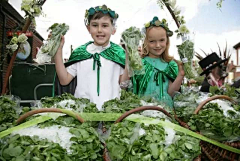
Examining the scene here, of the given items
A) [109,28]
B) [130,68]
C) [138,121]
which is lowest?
[138,121]

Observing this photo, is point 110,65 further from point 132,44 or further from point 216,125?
point 216,125

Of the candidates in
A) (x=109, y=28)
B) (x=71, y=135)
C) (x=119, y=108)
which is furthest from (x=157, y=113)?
(x=109, y=28)

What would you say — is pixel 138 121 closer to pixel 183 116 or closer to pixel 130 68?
pixel 183 116

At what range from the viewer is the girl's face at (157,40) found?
103 inches

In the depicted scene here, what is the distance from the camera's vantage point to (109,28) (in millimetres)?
2502

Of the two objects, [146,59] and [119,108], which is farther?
[146,59]

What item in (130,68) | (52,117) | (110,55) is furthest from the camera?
(110,55)

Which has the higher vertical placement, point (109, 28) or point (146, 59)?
point (109, 28)

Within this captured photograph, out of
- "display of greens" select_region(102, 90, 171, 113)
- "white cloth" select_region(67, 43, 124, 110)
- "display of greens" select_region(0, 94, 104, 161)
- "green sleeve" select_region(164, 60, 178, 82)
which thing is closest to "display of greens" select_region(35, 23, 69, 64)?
"white cloth" select_region(67, 43, 124, 110)

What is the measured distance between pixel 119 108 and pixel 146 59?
126 centimetres

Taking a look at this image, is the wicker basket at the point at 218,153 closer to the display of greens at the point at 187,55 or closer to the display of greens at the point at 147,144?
the display of greens at the point at 147,144

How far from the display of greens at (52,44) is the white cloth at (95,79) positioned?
1.37 ft

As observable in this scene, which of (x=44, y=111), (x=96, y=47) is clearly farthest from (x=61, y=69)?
(x=44, y=111)

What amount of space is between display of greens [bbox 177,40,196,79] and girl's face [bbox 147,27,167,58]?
0.25 m
